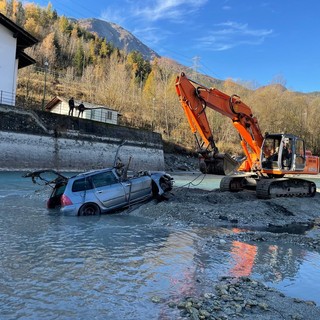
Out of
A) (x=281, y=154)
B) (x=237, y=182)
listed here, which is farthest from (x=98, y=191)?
(x=281, y=154)

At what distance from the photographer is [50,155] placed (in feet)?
110

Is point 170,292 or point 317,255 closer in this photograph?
point 170,292

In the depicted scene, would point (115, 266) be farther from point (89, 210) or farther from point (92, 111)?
point (92, 111)

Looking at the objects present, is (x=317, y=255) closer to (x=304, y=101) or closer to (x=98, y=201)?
(x=98, y=201)

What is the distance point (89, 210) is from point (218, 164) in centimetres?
577

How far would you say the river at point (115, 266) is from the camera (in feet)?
17.6

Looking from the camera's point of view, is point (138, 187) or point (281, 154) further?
point (281, 154)

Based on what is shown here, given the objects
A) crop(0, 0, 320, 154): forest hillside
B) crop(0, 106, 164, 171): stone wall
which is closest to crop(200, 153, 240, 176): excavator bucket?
crop(0, 106, 164, 171): stone wall

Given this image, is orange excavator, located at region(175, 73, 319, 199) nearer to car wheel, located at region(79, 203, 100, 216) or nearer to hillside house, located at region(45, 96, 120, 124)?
car wheel, located at region(79, 203, 100, 216)

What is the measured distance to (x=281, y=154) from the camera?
1661 centimetres

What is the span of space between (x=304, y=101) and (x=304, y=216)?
72.2m

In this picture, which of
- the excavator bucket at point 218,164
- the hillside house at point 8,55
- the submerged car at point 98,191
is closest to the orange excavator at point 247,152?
the excavator bucket at point 218,164

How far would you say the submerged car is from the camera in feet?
38.4

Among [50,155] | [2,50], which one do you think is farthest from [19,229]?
[2,50]
